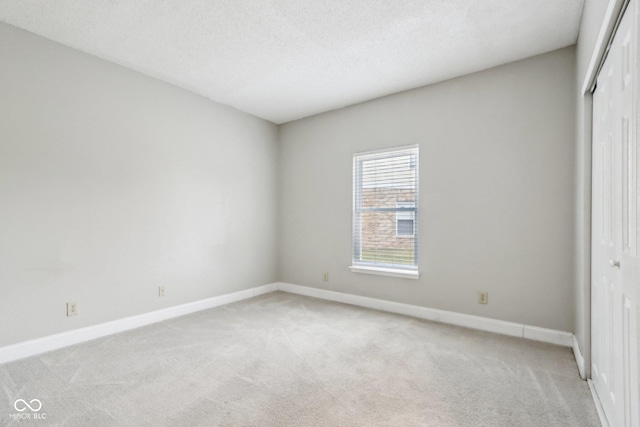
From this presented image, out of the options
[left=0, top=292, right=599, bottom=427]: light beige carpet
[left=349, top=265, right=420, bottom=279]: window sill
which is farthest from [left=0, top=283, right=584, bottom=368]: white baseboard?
[left=349, top=265, right=420, bottom=279]: window sill

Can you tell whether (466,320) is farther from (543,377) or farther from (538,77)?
(538,77)

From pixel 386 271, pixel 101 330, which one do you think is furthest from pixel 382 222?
pixel 101 330

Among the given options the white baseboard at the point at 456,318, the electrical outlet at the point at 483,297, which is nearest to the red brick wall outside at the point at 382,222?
the white baseboard at the point at 456,318

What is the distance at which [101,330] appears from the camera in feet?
10.0

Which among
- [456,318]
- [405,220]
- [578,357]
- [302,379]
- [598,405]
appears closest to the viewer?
[598,405]

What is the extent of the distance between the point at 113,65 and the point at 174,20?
1.16 meters

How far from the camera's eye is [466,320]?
10.9ft

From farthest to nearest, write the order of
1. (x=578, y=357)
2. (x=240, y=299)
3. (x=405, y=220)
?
1. (x=240, y=299)
2. (x=405, y=220)
3. (x=578, y=357)

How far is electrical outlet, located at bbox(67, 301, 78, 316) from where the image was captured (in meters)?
2.88

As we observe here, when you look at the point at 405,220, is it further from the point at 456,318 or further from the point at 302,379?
the point at 302,379

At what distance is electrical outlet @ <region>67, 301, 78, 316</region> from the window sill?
3.00 meters

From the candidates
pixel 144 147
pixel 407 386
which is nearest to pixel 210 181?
pixel 144 147

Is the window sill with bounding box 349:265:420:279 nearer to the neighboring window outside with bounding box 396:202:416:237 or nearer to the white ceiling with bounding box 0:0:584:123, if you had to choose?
the neighboring window outside with bounding box 396:202:416:237

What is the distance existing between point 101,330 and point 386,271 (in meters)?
3.09
